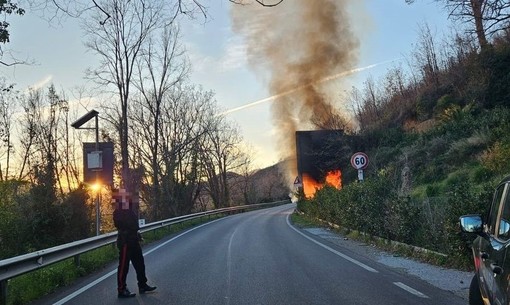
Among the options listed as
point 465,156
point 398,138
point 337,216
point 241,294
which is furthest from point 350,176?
point 241,294

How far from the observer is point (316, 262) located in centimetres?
1066

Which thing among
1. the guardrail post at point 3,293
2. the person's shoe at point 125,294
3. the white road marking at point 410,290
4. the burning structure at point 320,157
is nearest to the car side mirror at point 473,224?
the white road marking at point 410,290

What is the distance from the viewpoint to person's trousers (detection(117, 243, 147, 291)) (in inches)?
305

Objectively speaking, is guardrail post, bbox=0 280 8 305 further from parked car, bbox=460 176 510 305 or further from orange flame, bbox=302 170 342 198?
orange flame, bbox=302 170 342 198

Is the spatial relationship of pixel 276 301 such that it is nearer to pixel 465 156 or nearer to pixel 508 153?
pixel 508 153

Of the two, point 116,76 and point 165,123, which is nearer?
point 116,76

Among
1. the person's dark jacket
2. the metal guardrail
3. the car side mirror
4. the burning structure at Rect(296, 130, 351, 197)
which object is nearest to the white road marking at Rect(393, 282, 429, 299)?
the car side mirror

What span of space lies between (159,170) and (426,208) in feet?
105

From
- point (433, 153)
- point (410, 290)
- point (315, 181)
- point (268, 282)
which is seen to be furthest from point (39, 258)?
point (315, 181)

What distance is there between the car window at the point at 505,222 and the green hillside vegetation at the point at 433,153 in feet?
16.5

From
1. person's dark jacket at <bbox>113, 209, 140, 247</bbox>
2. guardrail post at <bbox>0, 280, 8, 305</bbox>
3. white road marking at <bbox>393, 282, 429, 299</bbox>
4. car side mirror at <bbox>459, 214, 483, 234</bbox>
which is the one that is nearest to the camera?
car side mirror at <bbox>459, 214, 483, 234</bbox>

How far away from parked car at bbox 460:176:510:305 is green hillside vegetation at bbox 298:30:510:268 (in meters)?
4.36

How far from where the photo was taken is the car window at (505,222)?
3.61 m

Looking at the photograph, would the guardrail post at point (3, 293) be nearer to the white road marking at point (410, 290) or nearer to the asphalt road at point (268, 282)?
the asphalt road at point (268, 282)
